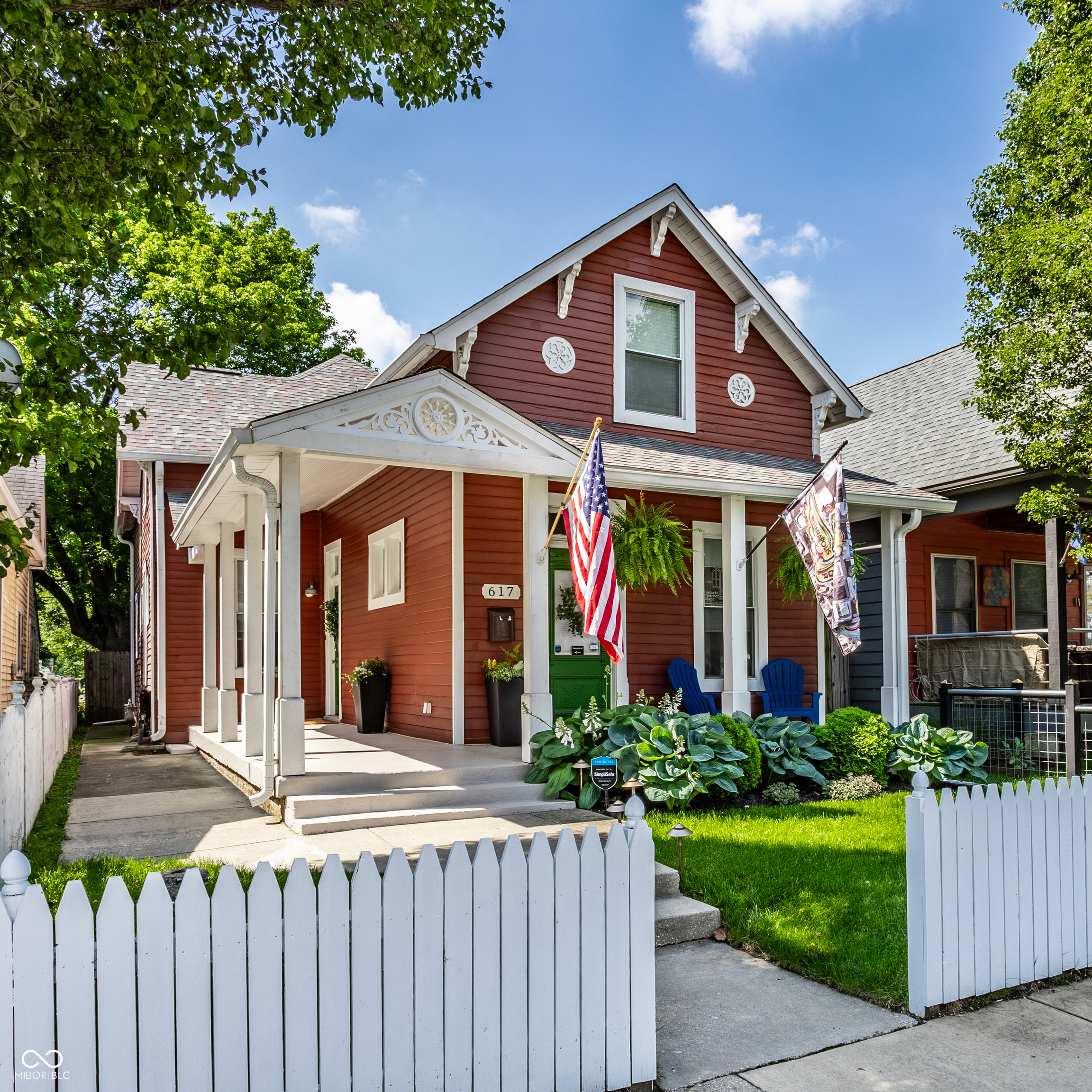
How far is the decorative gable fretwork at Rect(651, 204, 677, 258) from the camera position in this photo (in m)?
11.2

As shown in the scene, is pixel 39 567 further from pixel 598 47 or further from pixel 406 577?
pixel 598 47

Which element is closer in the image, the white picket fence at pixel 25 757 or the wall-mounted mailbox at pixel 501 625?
the white picket fence at pixel 25 757

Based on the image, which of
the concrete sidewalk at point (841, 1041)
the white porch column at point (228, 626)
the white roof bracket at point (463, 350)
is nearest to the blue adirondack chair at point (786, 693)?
the white roof bracket at point (463, 350)

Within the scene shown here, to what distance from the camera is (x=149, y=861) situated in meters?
5.62

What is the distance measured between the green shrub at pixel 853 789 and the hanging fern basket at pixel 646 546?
8.41ft

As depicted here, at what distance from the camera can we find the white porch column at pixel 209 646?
11680mm

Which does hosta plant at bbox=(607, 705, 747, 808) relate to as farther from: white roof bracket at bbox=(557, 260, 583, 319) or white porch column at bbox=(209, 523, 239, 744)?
white roof bracket at bbox=(557, 260, 583, 319)

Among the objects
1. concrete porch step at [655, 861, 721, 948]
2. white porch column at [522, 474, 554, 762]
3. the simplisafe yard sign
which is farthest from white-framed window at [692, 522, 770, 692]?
the simplisafe yard sign

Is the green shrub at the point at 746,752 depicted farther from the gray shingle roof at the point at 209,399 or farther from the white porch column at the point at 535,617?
the gray shingle roof at the point at 209,399

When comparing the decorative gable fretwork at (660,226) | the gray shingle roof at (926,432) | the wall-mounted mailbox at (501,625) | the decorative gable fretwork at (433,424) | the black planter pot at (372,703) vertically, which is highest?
the decorative gable fretwork at (660,226)

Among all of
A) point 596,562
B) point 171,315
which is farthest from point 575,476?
point 171,315

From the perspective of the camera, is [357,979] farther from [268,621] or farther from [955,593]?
[955,593]

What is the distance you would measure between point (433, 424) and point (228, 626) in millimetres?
4734

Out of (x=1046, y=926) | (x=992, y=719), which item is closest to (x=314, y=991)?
(x=1046, y=926)
